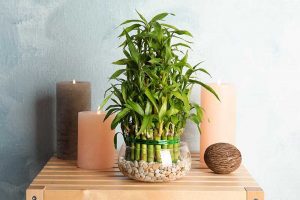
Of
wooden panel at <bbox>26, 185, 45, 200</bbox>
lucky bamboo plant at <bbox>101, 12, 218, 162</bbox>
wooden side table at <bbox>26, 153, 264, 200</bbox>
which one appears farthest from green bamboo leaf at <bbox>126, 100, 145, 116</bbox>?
wooden panel at <bbox>26, 185, 45, 200</bbox>

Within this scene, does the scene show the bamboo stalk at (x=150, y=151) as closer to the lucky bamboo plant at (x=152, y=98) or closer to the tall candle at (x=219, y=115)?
the lucky bamboo plant at (x=152, y=98)

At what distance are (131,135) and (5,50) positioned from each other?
1.70 ft

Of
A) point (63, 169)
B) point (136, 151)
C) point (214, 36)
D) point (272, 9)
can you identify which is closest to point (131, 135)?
point (136, 151)

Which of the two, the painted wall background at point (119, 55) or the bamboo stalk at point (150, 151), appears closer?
the bamboo stalk at point (150, 151)

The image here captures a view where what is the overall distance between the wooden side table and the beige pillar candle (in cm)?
6

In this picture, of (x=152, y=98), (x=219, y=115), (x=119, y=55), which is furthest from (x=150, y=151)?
(x=119, y=55)

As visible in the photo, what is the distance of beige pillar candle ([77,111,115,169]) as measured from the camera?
1348 mm

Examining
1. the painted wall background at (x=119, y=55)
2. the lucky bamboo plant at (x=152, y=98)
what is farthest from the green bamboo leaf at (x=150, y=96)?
the painted wall background at (x=119, y=55)

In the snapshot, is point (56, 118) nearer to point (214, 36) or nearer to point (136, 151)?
point (136, 151)

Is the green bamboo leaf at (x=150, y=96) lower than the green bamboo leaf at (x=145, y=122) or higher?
higher

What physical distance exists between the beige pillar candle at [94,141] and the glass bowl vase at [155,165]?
125 millimetres

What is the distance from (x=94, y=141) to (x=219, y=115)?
320mm

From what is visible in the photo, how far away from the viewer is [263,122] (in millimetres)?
1557

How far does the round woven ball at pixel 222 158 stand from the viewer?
1.28 m
